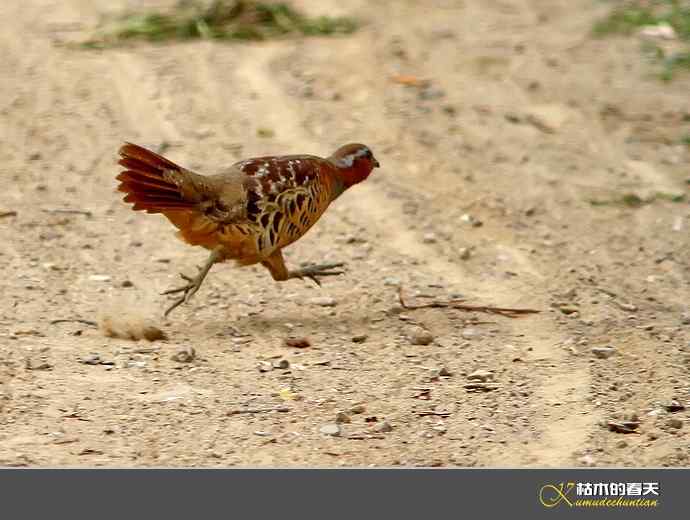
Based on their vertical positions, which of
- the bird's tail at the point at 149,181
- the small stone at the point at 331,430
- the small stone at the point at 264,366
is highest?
the bird's tail at the point at 149,181

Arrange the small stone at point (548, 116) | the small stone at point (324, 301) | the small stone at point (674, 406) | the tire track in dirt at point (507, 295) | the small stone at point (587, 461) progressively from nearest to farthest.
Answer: the small stone at point (587, 461) → the tire track in dirt at point (507, 295) → the small stone at point (674, 406) → the small stone at point (324, 301) → the small stone at point (548, 116)

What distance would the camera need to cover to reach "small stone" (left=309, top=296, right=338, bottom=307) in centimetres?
646

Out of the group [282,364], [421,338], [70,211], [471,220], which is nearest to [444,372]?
[421,338]

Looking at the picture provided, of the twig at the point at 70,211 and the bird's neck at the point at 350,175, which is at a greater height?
the bird's neck at the point at 350,175

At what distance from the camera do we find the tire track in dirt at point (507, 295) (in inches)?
191

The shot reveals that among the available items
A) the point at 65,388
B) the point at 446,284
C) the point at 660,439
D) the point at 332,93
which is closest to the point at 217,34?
the point at 332,93

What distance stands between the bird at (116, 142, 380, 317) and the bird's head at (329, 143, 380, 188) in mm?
194

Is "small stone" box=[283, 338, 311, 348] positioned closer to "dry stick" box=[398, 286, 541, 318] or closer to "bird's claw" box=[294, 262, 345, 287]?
"bird's claw" box=[294, 262, 345, 287]

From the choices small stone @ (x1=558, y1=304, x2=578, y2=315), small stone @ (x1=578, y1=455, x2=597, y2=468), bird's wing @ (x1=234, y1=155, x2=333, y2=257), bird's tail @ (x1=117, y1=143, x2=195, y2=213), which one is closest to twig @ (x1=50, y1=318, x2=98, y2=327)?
bird's tail @ (x1=117, y1=143, x2=195, y2=213)

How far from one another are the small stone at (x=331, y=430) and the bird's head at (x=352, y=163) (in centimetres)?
182

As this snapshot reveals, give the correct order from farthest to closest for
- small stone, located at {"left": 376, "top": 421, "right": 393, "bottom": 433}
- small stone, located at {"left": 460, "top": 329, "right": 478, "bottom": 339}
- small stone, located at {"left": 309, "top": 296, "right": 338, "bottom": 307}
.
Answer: small stone, located at {"left": 309, "top": 296, "right": 338, "bottom": 307}, small stone, located at {"left": 460, "top": 329, "right": 478, "bottom": 339}, small stone, located at {"left": 376, "top": 421, "right": 393, "bottom": 433}

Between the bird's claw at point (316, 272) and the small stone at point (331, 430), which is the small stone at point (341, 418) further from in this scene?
the bird's claw at point (316, 272)

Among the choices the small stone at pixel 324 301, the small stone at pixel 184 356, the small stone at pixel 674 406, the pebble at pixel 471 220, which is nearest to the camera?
the small stone at pixel 674 406

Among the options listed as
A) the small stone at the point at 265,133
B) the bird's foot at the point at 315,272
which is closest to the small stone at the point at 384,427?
the bird's foot at the point at 315,272
